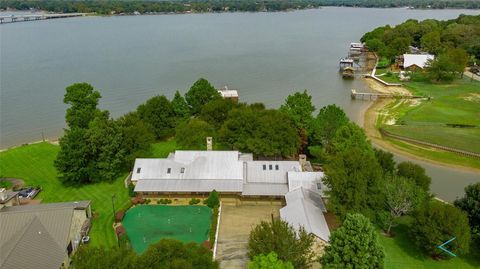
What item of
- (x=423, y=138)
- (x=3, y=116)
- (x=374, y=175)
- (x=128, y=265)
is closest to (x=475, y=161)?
(x=423, y=138)

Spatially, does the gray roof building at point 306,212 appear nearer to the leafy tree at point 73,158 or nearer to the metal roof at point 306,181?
the metal roof at point 306,181

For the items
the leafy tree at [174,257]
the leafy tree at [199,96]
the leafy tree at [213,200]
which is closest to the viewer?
the leafy tree at [174,257]

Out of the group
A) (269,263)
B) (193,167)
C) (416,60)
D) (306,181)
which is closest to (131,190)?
(193,167)

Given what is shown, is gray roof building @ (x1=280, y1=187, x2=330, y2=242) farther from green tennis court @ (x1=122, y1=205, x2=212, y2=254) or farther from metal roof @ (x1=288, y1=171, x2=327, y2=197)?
green tennis court @ (x1=122, y1=205, x2=212, y2=254)

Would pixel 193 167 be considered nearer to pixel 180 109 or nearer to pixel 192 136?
pixel 192 136

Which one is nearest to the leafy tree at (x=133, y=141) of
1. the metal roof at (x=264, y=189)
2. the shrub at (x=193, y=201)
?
the shrub at (x=193, y=201)

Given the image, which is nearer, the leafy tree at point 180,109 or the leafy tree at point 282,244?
the leafy tree at point 282,244

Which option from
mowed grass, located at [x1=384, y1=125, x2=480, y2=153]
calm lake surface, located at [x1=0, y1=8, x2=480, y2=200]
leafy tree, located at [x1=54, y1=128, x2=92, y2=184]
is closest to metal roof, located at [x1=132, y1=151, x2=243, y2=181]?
leafy tree, located at [x1=54, y1=128, x2=92, y2=184]

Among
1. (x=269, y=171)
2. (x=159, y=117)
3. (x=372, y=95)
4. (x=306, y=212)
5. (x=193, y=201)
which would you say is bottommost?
(x=372, y=95)
